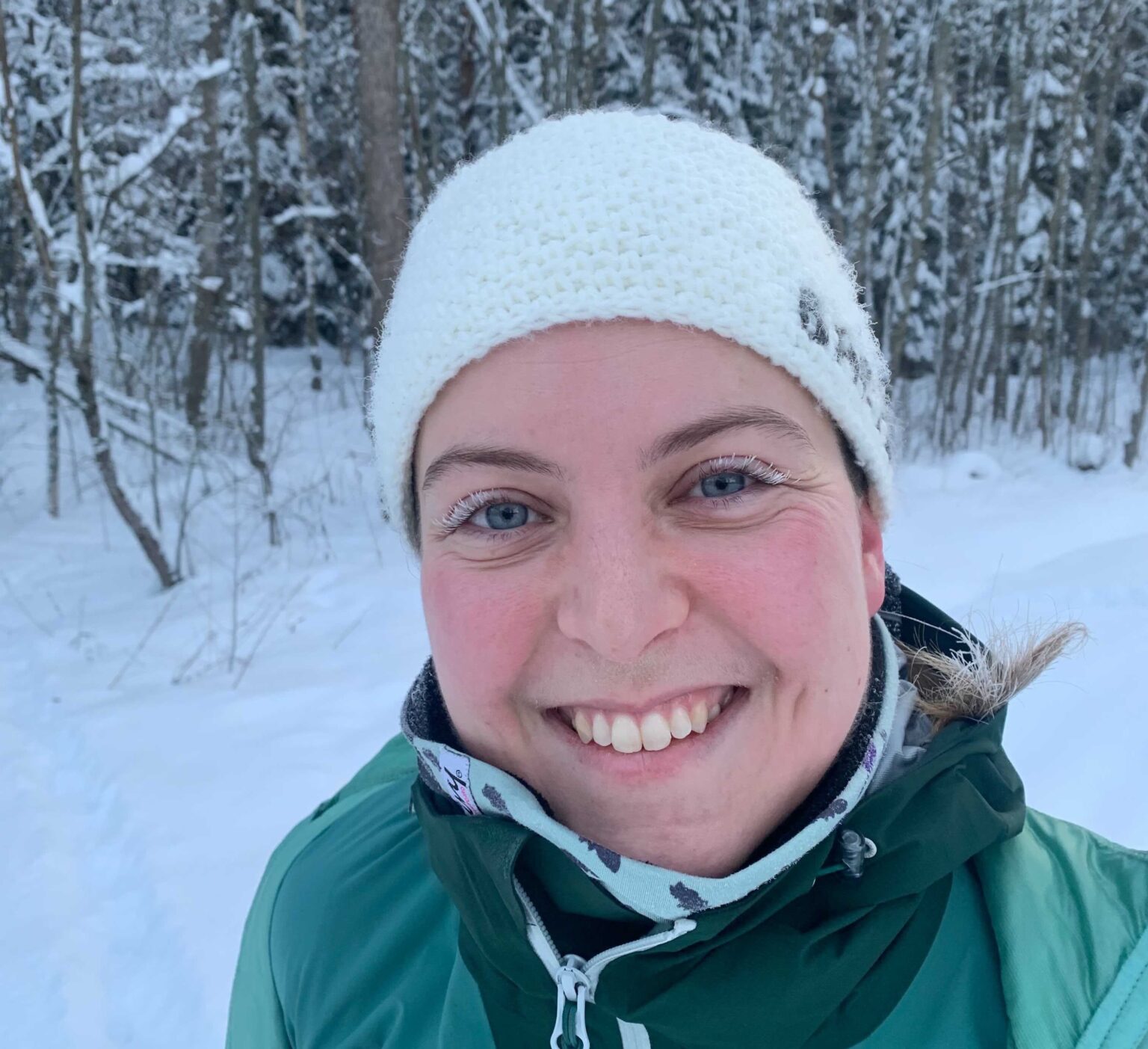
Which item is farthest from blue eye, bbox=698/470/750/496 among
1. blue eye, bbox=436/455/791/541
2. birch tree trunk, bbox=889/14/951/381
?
birch tree trunk, bbox=889/14/951/381

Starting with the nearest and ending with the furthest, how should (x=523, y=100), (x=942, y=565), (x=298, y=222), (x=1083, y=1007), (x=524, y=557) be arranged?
(x=1083, y=1007)
(x=524, y=557)
(x=942, y=565)
(x=523, y=100)
(x=298, y=222)

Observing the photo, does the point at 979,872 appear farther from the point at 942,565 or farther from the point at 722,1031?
the point at 942,565

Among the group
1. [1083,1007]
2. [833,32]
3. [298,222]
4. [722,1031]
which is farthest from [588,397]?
[298,222]

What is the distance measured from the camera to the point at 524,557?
1028 millimetres

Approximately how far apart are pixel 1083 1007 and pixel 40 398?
15568 mm

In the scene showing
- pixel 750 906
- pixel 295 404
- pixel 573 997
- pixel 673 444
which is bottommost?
pixel 295 404

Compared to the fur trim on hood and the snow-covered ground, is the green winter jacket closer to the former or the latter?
the fur trim on hood

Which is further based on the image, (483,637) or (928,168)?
(928,168)

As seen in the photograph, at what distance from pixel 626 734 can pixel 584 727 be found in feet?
0.21

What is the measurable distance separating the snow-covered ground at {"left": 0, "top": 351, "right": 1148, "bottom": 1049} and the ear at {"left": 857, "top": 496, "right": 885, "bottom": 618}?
0.43 meters

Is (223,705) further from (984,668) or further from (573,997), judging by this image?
(984,668)

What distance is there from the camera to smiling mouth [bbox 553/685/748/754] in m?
0.98

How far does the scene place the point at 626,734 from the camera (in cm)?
98

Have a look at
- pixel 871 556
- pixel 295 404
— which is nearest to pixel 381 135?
pixel 295 404
